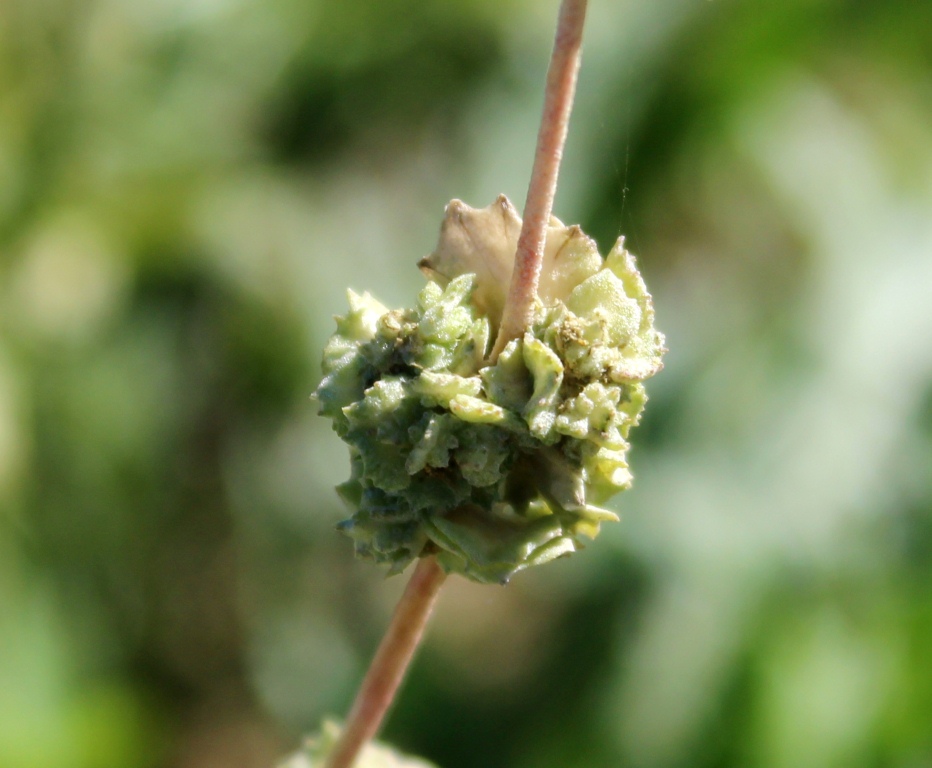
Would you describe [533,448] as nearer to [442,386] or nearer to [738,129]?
[442,386]

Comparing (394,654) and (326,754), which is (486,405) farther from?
(326,754)

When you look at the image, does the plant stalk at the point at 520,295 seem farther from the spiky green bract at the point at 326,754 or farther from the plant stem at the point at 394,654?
the spiky green bract at the point at 326,754

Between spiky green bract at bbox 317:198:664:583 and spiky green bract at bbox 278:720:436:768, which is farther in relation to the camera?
spiky green bract at bbox 278:720:436:768

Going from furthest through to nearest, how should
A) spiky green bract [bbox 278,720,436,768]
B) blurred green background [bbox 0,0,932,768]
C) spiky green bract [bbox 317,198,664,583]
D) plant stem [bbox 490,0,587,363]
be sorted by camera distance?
1. blurred green background [bbox 0,0,932,768]
2. spiky green bract [bbox 278,720,436,768]
3. spiky green bract [bbox 317,198,664,583]
4. plant stem [bbox 490,0,587,363]

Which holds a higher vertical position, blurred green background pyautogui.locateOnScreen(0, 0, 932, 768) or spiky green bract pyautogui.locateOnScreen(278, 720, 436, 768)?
blurred green background pyautogui.locateOnScreen(0, 0, 932, 768)

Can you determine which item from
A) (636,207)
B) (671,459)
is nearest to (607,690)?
(671,459)

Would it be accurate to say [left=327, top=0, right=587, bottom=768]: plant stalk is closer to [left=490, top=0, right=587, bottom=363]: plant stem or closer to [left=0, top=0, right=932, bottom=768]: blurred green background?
[left=490, top=0, right=587, bottom=363]: plant stem

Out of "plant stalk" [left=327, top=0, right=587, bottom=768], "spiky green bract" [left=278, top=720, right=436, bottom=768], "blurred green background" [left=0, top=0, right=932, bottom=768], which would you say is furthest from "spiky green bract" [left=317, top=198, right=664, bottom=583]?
"blurred green background" [left=0, top=0, right=932, bottom=768]

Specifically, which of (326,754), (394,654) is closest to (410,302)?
(326,754)
